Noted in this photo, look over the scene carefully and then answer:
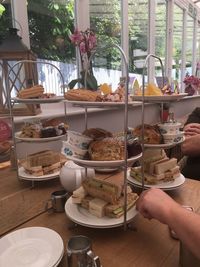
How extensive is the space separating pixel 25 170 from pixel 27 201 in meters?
0.18

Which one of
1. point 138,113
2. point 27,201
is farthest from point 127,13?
point 27,201

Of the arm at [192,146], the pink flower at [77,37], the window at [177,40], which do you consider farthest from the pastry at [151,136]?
the window at [177,40]

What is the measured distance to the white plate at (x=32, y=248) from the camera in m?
0.59

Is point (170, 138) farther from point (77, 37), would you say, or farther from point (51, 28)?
point (51, 28)

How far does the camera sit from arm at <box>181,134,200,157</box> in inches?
55.2

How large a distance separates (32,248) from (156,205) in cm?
35

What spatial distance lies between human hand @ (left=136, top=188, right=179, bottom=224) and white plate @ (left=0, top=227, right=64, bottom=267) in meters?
0.24

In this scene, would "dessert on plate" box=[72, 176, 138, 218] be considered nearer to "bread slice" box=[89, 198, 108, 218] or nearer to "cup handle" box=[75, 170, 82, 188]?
"bread slice" box=[89, 198, 108, 218]

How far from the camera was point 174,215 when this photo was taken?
61 centimetres

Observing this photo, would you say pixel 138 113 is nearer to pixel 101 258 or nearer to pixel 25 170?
pixel 25 170

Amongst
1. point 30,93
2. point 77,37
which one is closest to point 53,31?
point 77,37

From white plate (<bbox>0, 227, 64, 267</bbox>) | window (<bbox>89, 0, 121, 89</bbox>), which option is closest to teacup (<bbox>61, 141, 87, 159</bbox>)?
white plate (<bbox>0, 227, 64, 267</bbox>)

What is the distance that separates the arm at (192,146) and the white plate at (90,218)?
2.59ft

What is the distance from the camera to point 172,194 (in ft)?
3.14
